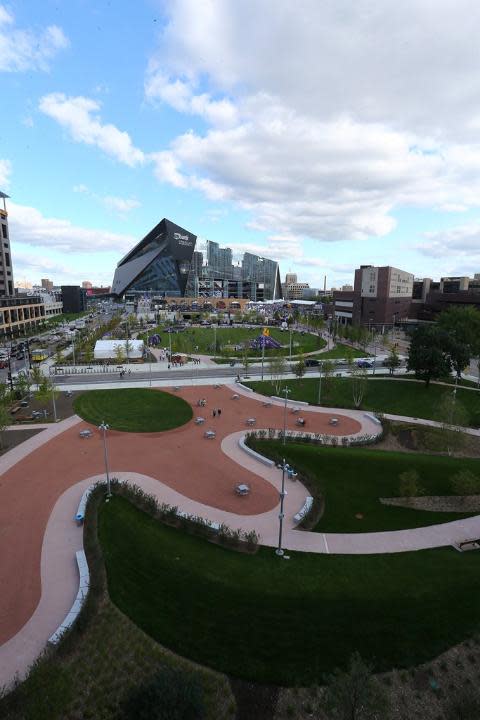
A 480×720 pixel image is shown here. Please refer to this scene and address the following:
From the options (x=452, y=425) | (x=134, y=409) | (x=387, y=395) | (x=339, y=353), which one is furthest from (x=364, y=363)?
(x=134, y=409)

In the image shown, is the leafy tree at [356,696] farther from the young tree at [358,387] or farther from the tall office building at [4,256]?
the tall office building at [4,256]

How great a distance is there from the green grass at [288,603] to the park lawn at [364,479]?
109 inches

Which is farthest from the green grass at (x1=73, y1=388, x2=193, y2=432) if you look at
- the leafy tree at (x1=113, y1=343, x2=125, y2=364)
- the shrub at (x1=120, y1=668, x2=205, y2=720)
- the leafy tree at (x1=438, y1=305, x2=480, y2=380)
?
the leafy tree at (x1=438, y1=305, x2=480, y2=380)

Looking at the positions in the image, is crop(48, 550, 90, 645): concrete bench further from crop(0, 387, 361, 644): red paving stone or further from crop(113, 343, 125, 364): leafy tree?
crop(113, 343, 125, 364): leafy tree

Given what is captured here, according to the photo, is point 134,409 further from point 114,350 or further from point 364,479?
point 114,350

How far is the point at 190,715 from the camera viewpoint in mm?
9031

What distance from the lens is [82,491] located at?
22547 mm

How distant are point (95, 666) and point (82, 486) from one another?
41.2ft

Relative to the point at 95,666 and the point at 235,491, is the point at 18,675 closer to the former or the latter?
the point at 95,666

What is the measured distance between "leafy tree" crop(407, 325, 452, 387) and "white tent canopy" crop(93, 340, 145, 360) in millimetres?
40664

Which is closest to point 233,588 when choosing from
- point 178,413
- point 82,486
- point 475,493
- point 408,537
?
point 408,537

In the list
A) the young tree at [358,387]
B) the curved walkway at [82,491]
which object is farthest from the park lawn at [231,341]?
the curved walkway at [82,491]

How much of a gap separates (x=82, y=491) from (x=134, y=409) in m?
15.6

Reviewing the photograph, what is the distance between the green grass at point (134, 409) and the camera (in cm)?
3409
